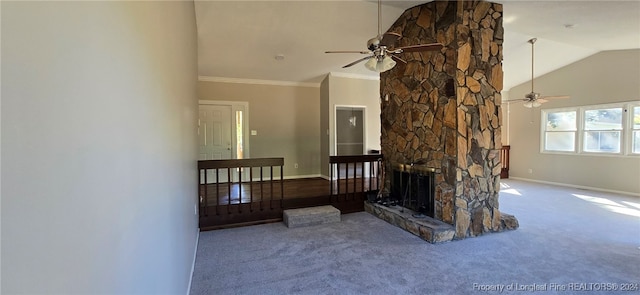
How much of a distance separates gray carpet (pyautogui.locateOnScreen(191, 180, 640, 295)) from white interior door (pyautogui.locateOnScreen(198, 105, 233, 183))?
117 inches

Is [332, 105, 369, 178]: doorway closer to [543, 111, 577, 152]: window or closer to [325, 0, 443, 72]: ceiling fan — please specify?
[325, 0, 443, 72]: ceiling fan

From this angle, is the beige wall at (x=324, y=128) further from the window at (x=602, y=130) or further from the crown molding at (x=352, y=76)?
the window at (x=602, y=130)

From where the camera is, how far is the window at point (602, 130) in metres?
→ 6.46

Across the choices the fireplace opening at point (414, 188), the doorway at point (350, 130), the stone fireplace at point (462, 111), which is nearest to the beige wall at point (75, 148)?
the stone fireplace at point (462, 111)

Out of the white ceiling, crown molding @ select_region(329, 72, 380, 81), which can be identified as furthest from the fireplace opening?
crown molding @ select_region(329, 72, 380, 81)

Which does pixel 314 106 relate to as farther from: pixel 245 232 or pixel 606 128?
pixel 606 128

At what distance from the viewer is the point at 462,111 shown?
3734 millimetres

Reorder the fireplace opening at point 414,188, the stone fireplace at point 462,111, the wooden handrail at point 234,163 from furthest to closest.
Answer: the wooden handrail at point 234,163 → the fireplace opening at point 414,188 → the stone fireplace at point 462,111

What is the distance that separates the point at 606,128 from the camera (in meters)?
6.65

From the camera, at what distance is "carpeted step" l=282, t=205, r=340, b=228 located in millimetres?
4227

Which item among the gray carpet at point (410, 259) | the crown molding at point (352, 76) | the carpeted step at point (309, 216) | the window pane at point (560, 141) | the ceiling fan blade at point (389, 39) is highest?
the crown molding at point (352, 76)

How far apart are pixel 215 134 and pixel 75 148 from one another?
21.0 ft

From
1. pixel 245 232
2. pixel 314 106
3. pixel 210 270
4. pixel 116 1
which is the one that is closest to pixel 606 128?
pixel 314 106

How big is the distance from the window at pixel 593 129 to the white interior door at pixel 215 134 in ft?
26.9
